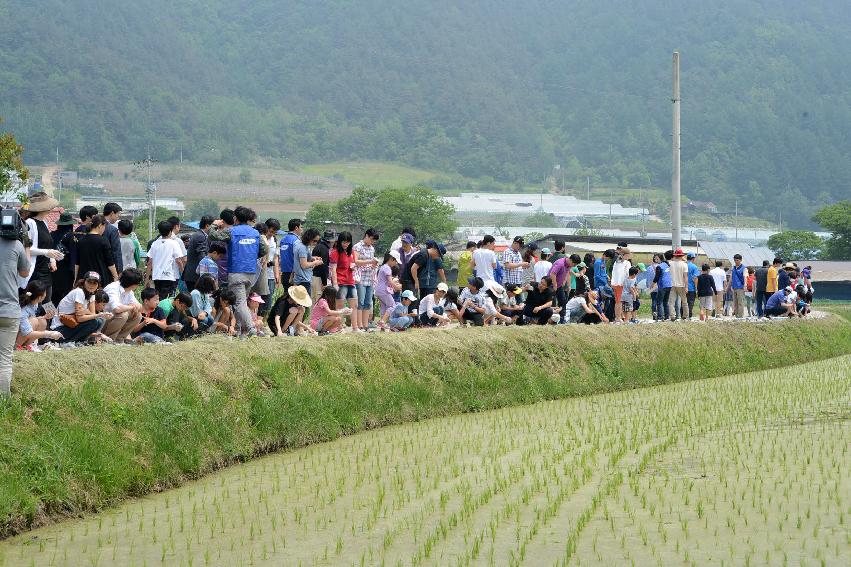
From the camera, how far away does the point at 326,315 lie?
56.6ft

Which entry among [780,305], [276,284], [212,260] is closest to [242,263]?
[212,260]

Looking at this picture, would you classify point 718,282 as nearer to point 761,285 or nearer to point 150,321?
point 761,285

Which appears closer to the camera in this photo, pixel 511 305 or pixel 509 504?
pixel 509 504

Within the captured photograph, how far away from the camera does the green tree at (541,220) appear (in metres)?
160

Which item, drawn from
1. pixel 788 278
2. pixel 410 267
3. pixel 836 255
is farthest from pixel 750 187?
pixel 410 267

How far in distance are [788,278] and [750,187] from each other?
561 ft

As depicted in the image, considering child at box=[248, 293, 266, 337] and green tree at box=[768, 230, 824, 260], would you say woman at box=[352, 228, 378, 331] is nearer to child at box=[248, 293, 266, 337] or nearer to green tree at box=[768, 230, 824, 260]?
child at box=[248, 293, 266, 337]

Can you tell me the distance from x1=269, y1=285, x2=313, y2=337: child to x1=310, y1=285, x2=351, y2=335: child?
1.25 ft

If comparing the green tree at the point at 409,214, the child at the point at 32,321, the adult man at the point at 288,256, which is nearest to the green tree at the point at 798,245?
the green tree at the point at 409,214

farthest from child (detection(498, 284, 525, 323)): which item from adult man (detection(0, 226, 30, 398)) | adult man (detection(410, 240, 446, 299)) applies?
adult man (detection(0, 226, 30, 398))

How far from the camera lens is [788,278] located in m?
32.4

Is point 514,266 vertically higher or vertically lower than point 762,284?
higher

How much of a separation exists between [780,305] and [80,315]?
22.0 meters

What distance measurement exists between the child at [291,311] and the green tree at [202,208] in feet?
416
